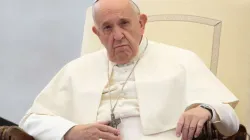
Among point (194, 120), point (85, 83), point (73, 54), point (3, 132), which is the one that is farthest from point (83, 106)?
point (73, 54)

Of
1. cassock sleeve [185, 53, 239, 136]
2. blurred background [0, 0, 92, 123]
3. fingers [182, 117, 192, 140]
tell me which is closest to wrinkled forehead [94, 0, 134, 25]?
cassock sleeve [185, 53, 239, 136]

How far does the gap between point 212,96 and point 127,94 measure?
15.1 inches

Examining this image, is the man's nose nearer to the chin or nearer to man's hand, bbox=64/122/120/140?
the chin

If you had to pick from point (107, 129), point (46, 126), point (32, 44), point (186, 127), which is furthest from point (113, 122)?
point (32, 44)

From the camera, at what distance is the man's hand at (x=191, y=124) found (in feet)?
5.64

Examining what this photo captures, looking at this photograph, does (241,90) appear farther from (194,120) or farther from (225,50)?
(194,120)

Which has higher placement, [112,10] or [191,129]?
[112,10]

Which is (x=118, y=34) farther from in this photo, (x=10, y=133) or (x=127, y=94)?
(x=10, y=133)

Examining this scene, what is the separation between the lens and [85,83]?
223 centimetres

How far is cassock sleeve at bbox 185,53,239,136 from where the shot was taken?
1.87 metres

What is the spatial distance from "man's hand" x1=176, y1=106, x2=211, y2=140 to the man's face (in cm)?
49

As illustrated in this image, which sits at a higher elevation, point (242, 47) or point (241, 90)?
point (242, 47)

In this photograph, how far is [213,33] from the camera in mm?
2566

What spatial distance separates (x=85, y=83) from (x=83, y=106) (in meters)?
0.12
